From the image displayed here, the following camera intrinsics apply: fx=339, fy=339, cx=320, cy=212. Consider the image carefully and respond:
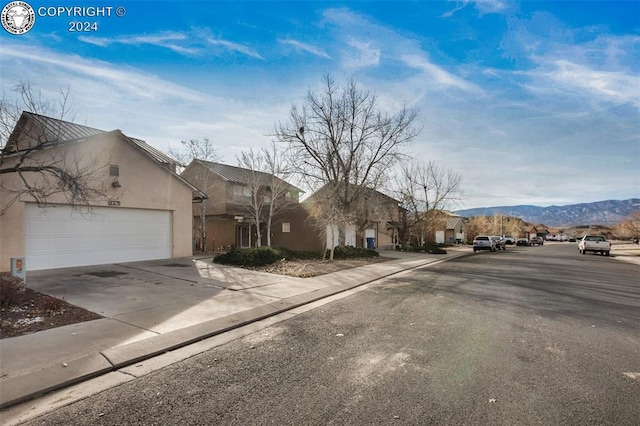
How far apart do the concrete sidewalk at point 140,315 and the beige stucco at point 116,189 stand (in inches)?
70.9

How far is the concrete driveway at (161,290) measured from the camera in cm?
682

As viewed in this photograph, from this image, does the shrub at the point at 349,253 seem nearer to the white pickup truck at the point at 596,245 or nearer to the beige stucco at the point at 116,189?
the beige stucco at the point at 116,189

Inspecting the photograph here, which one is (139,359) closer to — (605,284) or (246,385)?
(246,385)

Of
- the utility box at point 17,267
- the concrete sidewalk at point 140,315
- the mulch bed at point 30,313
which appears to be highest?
the utility box at point 17,267

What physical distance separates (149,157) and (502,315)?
48.7ft

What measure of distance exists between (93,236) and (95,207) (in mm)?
1143

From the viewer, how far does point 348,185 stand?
21.9 m

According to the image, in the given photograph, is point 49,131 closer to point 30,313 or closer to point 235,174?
point 30,313

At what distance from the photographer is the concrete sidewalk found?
427cm

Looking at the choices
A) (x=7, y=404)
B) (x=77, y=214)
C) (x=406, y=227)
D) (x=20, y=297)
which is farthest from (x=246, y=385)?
(x=406, y=227)

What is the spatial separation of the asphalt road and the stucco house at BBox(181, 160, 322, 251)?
64.6 feet

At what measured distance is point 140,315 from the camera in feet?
22.0

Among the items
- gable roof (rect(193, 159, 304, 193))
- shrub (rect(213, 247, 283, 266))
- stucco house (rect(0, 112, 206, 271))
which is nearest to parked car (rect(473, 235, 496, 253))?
gable roof (rect(193, 159, 304, 193))

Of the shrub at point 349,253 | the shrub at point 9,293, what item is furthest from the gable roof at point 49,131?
the shrub at point 349,253
